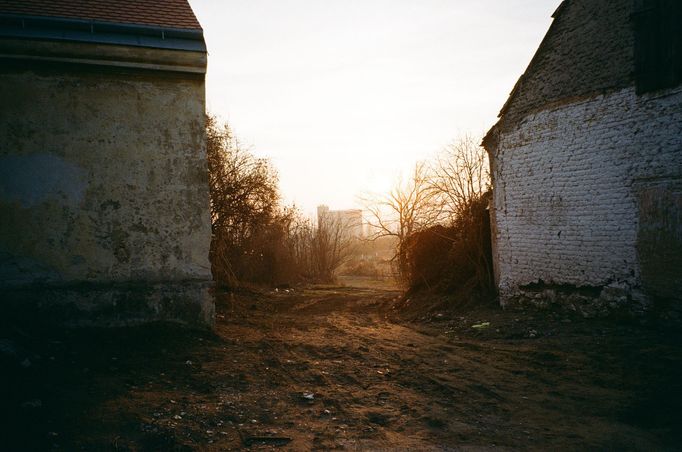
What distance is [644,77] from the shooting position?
7.59 m

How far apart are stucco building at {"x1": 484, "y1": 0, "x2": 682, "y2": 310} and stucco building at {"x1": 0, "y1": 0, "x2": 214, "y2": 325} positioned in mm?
6598

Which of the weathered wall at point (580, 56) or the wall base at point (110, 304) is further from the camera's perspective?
the weathered wall at point (580, 56)

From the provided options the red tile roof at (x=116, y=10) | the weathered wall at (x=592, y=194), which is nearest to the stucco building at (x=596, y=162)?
the weathered wall at (x=592, y=194)

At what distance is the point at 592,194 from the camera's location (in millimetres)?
8391

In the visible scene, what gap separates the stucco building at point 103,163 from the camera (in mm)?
6812

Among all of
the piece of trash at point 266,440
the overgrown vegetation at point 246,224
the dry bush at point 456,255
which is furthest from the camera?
the overgrown vegetation at point 246,224

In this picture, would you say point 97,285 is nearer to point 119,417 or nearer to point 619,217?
point 119,417

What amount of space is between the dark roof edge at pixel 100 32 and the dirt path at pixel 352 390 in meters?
4.53

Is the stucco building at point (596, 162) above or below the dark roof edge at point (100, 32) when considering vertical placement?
below

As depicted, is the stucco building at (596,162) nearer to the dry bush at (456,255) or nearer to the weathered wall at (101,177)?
the dry bush at (456,255)

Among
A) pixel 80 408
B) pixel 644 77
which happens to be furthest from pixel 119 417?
pixel 644 77

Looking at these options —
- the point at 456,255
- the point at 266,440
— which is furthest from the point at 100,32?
the point at 456,255

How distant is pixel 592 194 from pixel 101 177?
8.63 metres

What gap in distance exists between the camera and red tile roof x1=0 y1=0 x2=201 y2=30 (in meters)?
7.06
